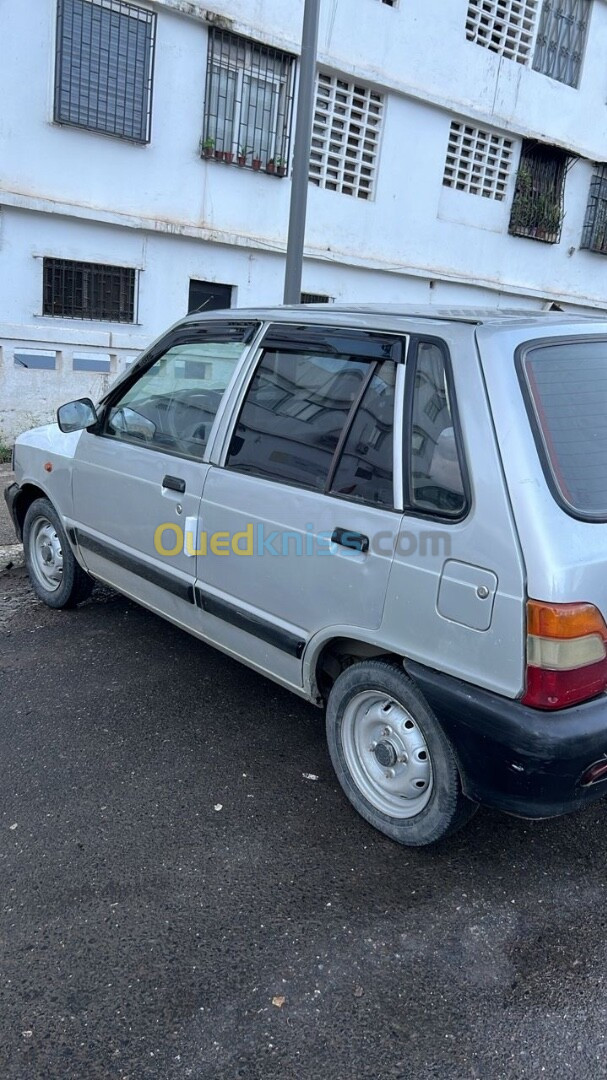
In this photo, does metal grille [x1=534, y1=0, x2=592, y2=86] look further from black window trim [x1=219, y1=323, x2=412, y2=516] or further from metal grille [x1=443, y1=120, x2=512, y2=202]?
black window trim [x1=219, y1=323, x2=412, y2=516]

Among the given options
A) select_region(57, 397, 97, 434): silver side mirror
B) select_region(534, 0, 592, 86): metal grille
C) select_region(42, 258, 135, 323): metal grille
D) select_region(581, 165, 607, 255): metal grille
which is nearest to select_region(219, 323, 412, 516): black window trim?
select_region(57, 397, 97, 434): silver side mirror

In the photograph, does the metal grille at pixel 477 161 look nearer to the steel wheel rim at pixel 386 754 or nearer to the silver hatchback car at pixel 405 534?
the silver hatchback car at pixel 405 534

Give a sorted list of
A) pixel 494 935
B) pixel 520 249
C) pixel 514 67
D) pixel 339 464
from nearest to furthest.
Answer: pixel 494 935, pixel 339 464, pixel 514 67, pixel 520 249

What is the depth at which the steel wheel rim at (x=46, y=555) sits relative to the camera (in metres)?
4.71

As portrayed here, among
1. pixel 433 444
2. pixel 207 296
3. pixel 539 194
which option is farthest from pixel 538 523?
pixel 539 194

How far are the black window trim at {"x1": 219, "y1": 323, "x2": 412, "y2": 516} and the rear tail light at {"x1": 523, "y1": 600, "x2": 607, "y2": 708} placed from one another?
62cm

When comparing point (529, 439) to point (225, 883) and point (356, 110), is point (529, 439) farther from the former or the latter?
point (356, 110)

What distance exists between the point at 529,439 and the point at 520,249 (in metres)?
12.1

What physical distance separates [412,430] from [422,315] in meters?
0.46

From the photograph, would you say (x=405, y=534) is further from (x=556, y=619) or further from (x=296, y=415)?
(x=296, y=415)

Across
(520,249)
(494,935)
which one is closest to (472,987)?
(494,935)

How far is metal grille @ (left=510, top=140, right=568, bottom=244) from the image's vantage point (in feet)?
41.8

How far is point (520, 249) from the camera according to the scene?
13125mm

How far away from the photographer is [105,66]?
833cm
